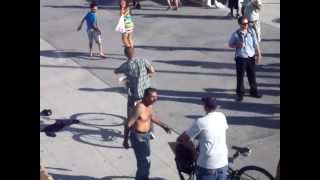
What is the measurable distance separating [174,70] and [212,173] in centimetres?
705

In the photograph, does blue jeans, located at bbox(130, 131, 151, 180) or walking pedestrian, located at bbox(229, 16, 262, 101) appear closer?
blue jeans, located at bbox(130, 131, 151, 180)

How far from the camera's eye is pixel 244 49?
11914 millimetres

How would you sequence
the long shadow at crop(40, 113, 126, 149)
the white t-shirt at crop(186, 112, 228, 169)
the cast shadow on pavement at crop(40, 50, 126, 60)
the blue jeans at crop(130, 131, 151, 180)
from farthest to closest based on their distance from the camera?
the cast shadow on pavement at crop(40, 50, 126, 60) < the long shadow at crop(40, 113, 126, 149) < the blue jeans at crop(130, 131, 151, 180) < the white t-shirt at crop(186, 112, 228, 169)

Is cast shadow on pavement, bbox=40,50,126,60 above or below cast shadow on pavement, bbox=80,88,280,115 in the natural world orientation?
above

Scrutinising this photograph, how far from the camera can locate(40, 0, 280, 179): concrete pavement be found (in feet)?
36.0

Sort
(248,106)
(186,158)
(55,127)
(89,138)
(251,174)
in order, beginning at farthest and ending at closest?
(248,106)
(55,127)
(89,138)
(251,174)
(186,158)

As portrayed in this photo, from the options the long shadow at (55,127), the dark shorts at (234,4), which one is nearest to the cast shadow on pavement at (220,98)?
the long shadow at (55,127)

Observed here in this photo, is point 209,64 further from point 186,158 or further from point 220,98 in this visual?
point 186,158

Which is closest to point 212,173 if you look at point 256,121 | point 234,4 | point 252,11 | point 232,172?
point 232,172

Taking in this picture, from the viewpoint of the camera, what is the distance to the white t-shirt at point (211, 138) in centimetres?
754

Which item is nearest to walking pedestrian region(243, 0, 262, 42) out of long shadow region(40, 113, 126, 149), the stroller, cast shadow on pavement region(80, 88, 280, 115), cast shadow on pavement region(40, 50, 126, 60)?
cast shadow on pavement region(80, 88, 280, 115)

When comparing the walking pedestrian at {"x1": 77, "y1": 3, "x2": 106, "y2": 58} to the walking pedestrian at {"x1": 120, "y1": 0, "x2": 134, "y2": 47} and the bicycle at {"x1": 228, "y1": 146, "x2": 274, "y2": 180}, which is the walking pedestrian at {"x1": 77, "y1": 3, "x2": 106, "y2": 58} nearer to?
the walking pedestrian at {"x1": 120, "y1": 0, "x2": 134, "y2": 47}

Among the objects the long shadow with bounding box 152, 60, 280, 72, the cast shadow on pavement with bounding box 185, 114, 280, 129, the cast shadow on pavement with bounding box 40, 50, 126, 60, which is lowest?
the cast shadow on pavement with bounding box 185, 114, 280, 129
